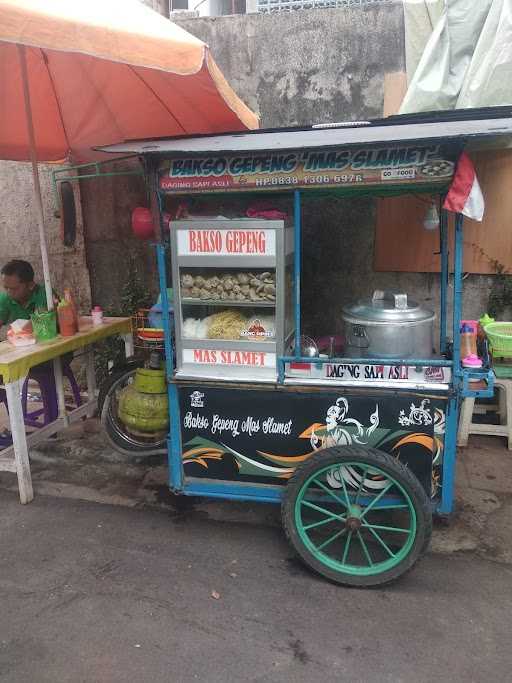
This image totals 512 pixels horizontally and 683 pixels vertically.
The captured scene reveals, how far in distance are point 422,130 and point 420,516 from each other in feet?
5.79

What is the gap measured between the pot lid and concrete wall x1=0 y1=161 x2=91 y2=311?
10.6 feet

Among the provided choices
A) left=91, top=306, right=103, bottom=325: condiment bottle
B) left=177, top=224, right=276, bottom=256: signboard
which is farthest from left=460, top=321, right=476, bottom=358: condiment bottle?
left=91, top=306, right=103, bottom=325: condiment bottle

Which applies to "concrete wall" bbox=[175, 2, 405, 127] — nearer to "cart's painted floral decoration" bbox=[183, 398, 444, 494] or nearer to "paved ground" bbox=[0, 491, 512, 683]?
"cart's painted floral decoration" bbox=[183, 398, 444, 494]

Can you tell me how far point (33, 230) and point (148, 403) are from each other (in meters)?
2.84

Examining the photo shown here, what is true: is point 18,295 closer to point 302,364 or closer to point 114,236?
point 114,236

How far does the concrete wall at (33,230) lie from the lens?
5047 mm

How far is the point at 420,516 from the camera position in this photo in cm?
237

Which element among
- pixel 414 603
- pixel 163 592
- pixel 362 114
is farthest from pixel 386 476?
pixel 362 114

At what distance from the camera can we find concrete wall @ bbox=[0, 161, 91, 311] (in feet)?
16.6

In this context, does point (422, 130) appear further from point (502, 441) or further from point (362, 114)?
point (502, 441)

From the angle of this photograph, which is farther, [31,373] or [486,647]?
[31,373]

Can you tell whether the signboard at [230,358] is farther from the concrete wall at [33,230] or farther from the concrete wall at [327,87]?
the concrete wall at [33,230]

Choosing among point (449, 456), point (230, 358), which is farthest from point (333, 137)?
point (449, 456)

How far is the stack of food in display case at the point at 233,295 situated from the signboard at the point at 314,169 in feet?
0.63
